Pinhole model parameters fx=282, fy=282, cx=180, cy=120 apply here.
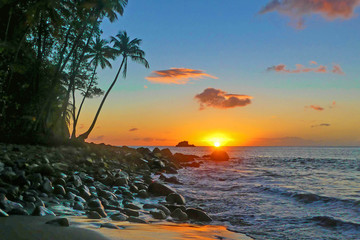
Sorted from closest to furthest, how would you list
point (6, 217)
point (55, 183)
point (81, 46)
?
1. point (6, 217)
2. point (55, 183)
3. point (81, 46)

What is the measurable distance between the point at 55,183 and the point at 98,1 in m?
15.5

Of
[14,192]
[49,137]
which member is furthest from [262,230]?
[49,137]

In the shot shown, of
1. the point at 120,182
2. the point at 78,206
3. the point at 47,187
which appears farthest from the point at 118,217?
the point at 120,182

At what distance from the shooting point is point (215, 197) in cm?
900

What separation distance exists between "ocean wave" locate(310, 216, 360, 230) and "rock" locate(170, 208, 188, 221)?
2.97 metres

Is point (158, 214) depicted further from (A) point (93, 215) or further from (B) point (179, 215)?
(A) point (93, 215)

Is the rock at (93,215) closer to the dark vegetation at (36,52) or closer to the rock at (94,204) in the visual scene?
the rock at (94,204)

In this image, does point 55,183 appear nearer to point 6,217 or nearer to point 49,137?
point 6,217

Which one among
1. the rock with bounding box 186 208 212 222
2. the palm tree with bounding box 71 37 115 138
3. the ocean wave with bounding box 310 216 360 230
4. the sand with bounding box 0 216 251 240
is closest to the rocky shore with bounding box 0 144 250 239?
the rock with bounding box 186 208 212 222

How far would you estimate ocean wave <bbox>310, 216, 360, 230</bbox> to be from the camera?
236 inches

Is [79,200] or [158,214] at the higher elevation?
[79,200]

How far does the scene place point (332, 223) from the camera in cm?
618

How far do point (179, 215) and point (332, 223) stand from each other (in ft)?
11.0

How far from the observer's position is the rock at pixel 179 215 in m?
5.98
